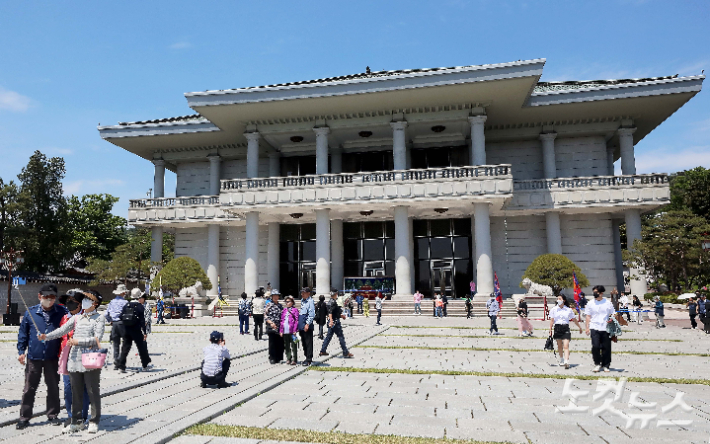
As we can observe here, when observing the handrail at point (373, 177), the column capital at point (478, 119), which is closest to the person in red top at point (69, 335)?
the handrail at point (373, 177)

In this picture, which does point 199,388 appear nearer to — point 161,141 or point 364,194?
point 364,194

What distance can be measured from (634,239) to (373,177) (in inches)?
673

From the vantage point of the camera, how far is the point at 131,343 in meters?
11.3

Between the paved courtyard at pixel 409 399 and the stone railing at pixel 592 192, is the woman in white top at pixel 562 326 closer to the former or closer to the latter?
the paved courtyard at pixel 409 399

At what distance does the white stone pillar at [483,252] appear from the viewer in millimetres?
30359

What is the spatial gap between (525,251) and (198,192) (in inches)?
1039

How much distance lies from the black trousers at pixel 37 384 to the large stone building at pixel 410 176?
82.1 feet

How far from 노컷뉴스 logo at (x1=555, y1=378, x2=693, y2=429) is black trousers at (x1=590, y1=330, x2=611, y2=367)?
1718mm

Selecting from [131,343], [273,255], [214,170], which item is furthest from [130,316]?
[214,170]

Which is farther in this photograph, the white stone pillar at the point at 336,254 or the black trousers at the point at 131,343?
the white stone pillar at the point at 336,254

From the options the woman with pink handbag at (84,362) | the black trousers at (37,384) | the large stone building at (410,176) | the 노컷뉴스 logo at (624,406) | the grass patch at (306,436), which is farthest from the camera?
the large stone building at (410,176)

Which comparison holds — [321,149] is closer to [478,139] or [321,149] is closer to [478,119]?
[478,139]

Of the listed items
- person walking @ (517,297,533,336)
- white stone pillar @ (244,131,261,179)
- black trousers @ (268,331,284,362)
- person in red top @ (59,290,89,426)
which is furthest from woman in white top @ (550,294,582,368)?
white stone pillar @ (244,131,261,179)

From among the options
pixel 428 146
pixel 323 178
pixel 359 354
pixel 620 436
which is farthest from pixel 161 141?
pixel 620 436
